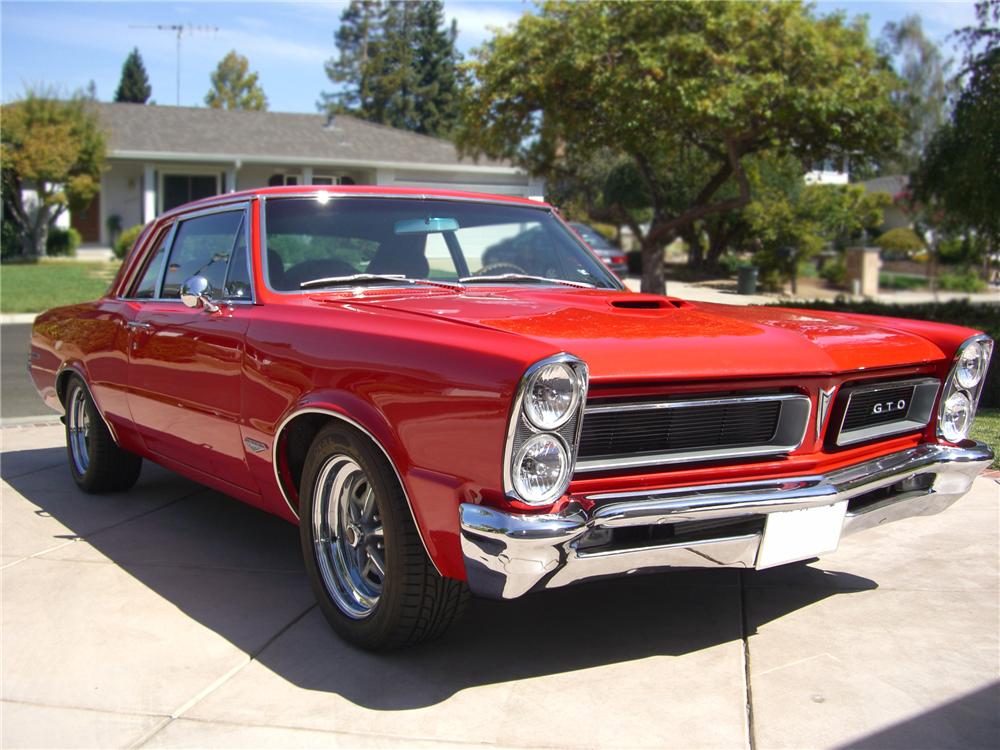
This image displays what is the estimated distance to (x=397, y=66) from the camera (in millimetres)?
65875

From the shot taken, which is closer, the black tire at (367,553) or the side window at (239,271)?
the black tire at (367,553)

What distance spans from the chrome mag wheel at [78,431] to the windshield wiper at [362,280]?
2.37 meters

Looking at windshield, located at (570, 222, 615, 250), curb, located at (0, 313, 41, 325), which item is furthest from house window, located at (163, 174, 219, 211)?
curb, located at (0, 313, 41, 325)

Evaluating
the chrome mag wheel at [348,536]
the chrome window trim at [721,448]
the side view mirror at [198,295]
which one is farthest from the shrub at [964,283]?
the chrome mag wheel at [348,536]

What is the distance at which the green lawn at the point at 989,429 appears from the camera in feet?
21.4

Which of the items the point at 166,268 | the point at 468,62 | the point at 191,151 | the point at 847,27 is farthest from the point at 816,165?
the point at 191,151

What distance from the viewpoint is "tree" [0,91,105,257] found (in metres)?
27.4

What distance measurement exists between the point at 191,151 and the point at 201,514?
27.6m

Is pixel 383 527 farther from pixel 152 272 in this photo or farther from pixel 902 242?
pixel 902 242

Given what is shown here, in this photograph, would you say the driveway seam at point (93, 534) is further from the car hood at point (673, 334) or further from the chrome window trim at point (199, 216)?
the car hood at point (673, 334)

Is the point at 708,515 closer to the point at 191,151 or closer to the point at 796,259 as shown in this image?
the point at 796,259

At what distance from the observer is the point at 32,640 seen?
3.83 metres

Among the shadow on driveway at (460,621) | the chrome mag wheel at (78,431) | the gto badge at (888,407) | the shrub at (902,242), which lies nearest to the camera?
the shadow on driveway at (460,621)

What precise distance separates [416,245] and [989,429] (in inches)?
181
